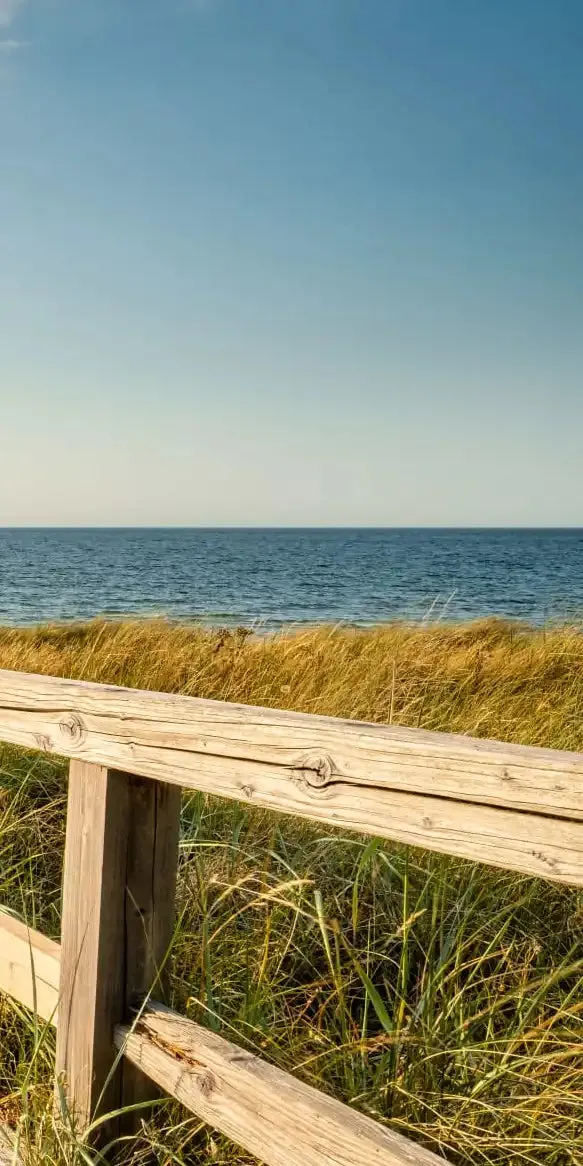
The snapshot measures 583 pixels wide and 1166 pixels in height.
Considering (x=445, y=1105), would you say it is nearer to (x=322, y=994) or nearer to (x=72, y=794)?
(x=322, y=994)

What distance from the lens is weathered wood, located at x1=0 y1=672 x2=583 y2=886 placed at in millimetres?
1067

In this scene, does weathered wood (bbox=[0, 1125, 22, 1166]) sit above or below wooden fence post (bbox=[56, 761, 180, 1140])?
below

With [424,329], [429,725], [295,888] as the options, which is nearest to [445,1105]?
[295,888]

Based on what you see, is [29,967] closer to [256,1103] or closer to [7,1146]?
[7,1146]

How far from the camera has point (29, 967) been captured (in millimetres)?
2066

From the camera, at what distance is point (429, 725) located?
15.1ft

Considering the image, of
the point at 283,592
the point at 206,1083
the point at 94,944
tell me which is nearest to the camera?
the point at 206,1083

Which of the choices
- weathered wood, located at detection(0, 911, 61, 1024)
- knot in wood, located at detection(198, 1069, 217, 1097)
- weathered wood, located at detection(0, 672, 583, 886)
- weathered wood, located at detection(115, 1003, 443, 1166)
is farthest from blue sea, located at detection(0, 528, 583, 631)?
knot in wood, located at detection(198, 1069, 217, 1097)

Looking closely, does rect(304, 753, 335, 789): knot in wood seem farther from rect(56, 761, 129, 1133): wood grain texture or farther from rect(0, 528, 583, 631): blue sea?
rect(0, 528, 583, 631): blue sea

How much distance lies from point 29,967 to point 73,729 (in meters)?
0.68

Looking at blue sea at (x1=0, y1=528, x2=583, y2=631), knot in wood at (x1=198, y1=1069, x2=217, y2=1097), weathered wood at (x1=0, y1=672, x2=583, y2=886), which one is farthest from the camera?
blue sea at (x1=0, y1=528, x2=583, y2=631)

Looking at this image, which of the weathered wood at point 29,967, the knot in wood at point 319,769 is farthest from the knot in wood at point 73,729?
the knot in wood at point 319,769

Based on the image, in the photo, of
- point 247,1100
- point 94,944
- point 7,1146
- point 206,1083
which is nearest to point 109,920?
point 94,944

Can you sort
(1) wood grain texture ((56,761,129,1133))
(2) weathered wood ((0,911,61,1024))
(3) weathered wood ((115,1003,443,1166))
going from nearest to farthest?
1. (3) weathered wood ((115,1003,443,1166))
2. (1) wood grain texture ((56,761,129,1133))
3. (2) weathered wood ((0,911,61,1024))
